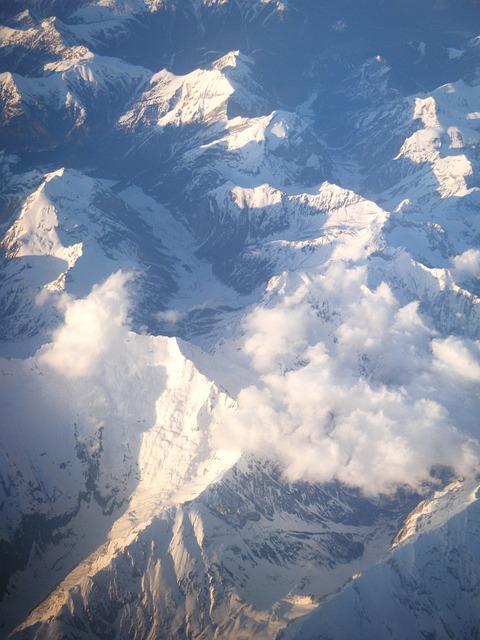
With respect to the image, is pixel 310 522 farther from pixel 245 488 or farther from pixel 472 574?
pixel 472 574

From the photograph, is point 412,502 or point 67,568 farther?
point 412,502

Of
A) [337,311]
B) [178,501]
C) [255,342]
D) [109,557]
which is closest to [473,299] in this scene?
[337,311]

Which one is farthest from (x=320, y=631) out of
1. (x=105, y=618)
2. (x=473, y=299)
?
(x=473, y=299)

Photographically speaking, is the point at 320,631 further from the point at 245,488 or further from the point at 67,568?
the point at 67,568

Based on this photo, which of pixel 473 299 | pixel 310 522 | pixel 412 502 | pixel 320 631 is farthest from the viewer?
pixel 473 299

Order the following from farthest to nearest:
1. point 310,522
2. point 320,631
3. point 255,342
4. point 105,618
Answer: point 255,342 < point 310,522 < point 105,618 < point 320,631

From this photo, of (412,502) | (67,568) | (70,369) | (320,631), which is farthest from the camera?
(70,369)

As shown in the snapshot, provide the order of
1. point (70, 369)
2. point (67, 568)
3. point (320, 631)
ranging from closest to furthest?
point (320, 631) < point (67, 568) < point (70, 369)

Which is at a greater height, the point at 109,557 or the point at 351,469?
the point at 109,557

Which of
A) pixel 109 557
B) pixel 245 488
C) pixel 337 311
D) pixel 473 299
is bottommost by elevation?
pixel 473 299
